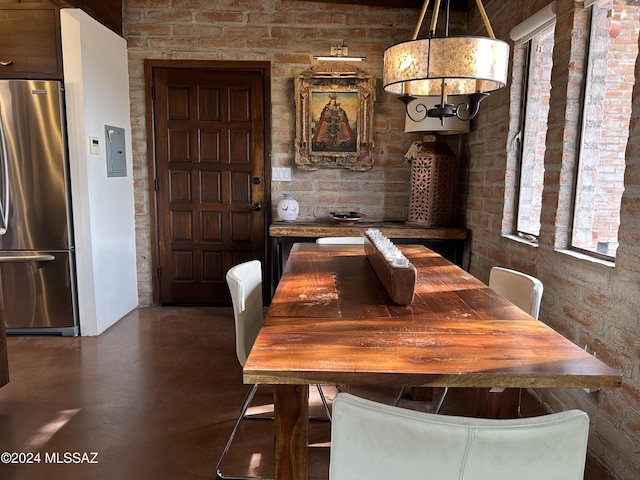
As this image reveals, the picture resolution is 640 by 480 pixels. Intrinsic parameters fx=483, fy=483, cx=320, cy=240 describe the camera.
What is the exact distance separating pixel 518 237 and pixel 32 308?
3451 mm

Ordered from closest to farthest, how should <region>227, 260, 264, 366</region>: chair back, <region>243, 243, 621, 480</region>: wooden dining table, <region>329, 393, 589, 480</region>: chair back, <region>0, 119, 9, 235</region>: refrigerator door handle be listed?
<region>329, 393, 589, 480</region>: chair back
<region>243, 243, 621, 480</region>: wooden dining table
<region>227, 260, 264, 366</region>: chair back
<region>0, 119, 9, 235</region>: refrigerator door handle

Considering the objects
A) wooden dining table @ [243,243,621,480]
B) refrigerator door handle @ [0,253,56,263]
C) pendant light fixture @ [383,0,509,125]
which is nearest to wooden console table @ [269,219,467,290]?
refrigerator door handle @ [0,253,56,263]

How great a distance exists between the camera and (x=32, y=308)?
11.6ft

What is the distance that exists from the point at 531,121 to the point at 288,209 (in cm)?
196

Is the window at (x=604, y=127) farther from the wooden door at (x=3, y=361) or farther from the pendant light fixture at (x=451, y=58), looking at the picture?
the wooden door at (x=3, y=361)

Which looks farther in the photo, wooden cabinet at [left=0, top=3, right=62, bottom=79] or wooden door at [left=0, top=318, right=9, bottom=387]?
wooden cabinet at [left=0, top=3, right=62, bottom=79]

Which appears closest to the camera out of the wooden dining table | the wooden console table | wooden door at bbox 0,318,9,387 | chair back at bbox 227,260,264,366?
the wooden dining table

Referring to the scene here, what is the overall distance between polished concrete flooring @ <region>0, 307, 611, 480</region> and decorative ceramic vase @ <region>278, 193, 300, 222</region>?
1087 millimetres

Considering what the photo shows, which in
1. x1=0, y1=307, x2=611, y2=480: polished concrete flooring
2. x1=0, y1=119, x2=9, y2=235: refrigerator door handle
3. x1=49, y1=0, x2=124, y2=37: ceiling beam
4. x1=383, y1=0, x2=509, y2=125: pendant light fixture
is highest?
x1=49, y1=0, x2=124, y2=37: ceiling beam

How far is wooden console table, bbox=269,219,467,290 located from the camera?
3.80m

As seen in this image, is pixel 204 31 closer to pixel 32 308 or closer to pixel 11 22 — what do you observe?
pixel 11 22

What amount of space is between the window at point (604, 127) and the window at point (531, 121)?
1.57ft

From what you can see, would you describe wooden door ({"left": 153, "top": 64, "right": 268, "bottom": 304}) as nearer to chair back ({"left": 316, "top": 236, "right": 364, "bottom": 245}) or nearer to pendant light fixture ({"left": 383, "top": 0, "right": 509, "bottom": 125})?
chair back ({"left": 316, "top": 236, "right": 364, "bottom": 245})

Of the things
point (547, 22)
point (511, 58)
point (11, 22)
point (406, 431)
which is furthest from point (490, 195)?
point (11, 22)
